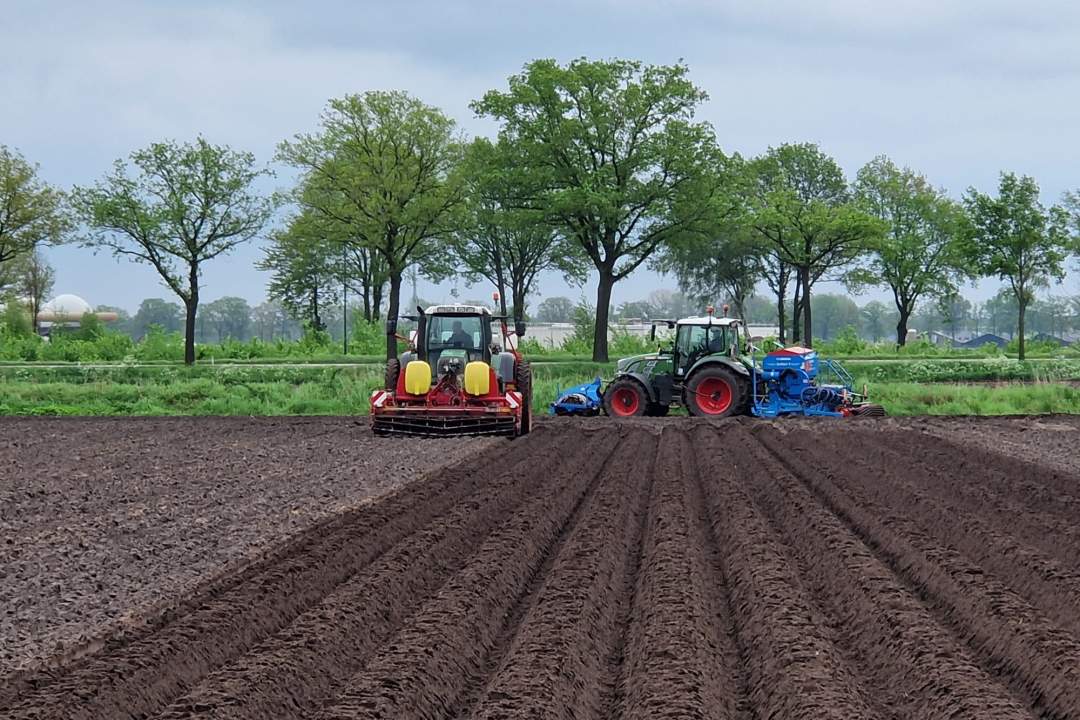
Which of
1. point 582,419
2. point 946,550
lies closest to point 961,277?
point 582,419

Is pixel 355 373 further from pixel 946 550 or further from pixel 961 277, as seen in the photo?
pixel 961 277

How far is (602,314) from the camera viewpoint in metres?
39.7

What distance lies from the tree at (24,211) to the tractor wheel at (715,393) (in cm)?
2963

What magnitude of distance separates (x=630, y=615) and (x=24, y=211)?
4064 centimetres

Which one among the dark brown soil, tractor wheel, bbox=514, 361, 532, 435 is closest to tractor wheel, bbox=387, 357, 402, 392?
the dark brown soil

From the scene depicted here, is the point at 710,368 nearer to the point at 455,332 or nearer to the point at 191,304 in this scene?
the point at 455,332

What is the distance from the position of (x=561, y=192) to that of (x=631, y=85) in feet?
14.9

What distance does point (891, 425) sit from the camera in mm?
20766

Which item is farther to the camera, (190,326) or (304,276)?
(304,276)

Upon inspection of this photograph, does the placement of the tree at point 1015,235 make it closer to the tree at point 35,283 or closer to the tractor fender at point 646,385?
the tractor fender at point 646,385

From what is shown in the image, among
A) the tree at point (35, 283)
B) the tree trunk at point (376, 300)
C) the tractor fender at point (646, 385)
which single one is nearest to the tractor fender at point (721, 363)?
the tractor fender at point (646, 385)

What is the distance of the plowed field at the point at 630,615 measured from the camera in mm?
5379

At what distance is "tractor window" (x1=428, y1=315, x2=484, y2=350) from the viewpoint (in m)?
19.2

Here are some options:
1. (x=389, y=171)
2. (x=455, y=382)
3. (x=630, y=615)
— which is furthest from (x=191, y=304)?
(x=630, y=615)
